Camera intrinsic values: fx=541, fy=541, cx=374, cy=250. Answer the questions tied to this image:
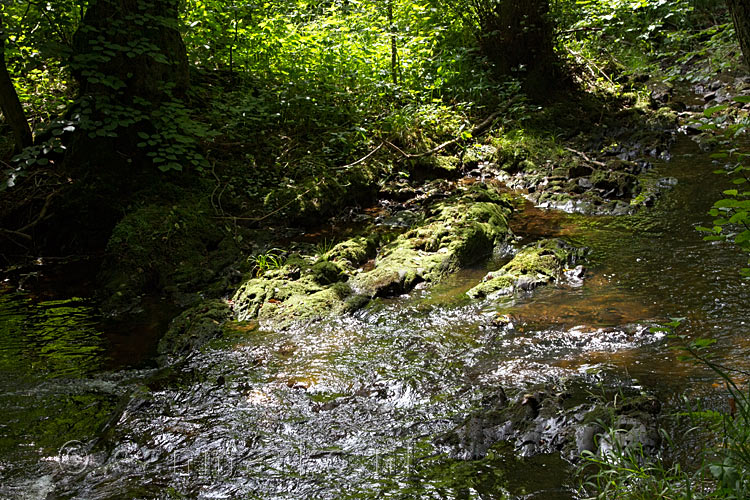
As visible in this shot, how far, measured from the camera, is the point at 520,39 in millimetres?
10727

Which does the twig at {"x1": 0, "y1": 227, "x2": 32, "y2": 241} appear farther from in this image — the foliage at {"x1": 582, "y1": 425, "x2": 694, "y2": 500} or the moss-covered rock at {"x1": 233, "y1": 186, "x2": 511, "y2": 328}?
the foliage at {"x1": 582, "y1": 425, "x2": 694, "y2": 500}

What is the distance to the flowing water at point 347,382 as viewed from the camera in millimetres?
2861

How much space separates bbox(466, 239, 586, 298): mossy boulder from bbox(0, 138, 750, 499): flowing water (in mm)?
192

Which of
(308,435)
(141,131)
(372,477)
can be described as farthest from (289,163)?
(372,477)

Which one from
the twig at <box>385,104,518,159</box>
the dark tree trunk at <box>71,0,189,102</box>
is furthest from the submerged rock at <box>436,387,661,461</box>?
the twig at <box>385,104,518,159</box>

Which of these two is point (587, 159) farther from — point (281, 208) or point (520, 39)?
point (281, 208)

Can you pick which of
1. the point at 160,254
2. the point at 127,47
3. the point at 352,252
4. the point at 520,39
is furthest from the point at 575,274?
the point at 520,39

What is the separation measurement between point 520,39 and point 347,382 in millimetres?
9097

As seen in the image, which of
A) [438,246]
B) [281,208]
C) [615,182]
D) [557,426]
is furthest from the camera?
[615,182]

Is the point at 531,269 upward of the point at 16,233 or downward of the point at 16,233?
downward

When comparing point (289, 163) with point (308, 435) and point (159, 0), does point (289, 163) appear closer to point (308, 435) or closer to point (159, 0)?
point (159, 0)

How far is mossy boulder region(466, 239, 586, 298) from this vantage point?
5.17 metres

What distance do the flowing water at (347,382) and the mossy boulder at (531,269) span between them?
19 centimetres

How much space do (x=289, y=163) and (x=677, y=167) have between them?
5.90 metres
